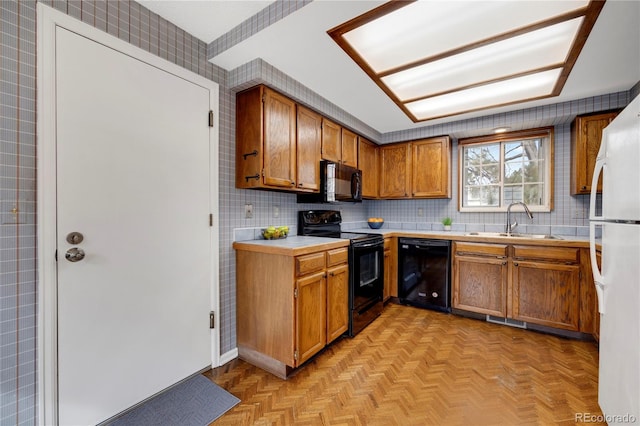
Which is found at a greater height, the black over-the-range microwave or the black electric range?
the black over-the-range microwave

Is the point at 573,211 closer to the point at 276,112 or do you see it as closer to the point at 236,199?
the point at 276,112

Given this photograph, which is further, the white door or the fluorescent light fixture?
the fluorescent light fixture

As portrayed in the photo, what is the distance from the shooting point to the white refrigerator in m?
1.16

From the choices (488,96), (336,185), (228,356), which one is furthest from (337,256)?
(488,96)

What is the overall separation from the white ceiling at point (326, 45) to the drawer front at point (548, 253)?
1475mm

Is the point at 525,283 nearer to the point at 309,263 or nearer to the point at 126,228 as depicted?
the point at 309,263

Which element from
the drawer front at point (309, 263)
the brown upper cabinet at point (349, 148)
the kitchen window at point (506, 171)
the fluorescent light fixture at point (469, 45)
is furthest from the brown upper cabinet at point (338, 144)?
the kitchen window at point (506, 171)

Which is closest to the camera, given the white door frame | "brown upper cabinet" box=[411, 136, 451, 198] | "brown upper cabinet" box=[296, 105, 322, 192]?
the white door frame

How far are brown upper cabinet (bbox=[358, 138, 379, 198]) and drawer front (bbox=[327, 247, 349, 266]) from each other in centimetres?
137

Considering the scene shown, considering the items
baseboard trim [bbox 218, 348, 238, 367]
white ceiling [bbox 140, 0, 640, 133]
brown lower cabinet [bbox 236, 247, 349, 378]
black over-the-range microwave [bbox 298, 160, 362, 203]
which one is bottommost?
baseboard trim [bbox 218, 348, 238, 367]

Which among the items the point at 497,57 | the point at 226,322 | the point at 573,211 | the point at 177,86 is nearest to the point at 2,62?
the point at 177,86

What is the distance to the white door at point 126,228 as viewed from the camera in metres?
1.41

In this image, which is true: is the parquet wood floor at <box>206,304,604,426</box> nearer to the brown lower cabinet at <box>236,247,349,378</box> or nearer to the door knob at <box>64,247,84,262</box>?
the brown lower cabinet at <box>236,247,349,378</box>

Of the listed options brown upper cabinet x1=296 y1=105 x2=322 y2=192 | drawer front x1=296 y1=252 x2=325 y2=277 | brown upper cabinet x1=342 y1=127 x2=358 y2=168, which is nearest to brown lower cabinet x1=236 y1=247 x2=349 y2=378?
drawer front x1=296 y1=252 x2=325 y2=277
